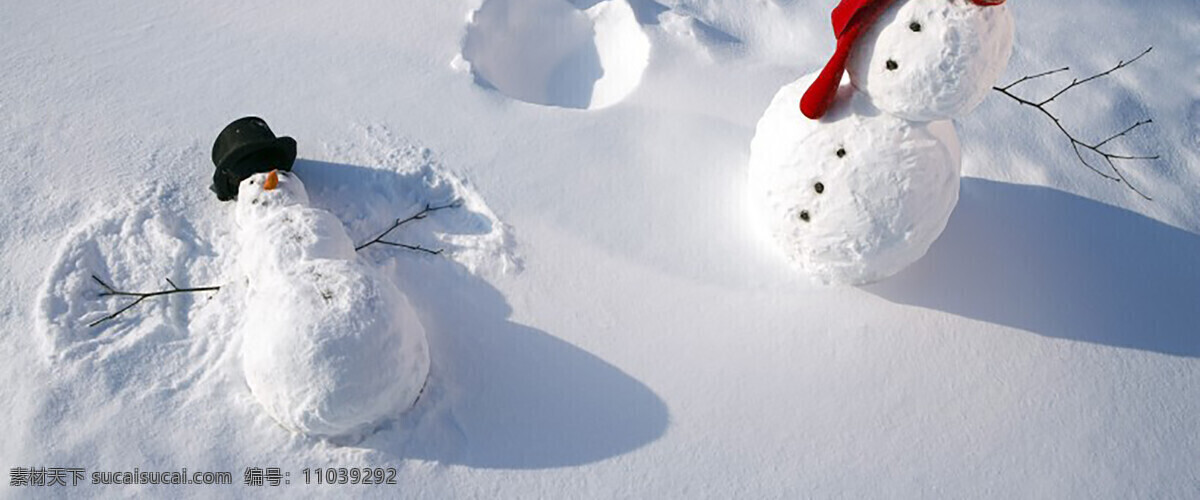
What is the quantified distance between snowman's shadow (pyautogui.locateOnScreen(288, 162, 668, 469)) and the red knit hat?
1.06 meters

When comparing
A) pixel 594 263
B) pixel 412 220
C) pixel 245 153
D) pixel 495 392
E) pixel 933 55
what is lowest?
pixel 495 392

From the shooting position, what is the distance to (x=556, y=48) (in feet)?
14.9

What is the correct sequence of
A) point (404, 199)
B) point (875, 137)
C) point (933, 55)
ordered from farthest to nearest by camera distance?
point (404, 199) < point (875, 137) < point (933, 55)

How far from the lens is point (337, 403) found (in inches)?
125

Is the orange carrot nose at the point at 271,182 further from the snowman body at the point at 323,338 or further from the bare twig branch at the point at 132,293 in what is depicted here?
the bare twig branch at the point at 132,293

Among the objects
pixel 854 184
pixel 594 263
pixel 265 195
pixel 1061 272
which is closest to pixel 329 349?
pixel 265 195

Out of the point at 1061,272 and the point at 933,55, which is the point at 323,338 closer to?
the point at 933,55

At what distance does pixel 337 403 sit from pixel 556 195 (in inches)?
46.5

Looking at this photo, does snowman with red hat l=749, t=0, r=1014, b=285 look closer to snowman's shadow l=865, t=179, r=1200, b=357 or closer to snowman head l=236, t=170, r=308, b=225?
snowman's shadow l=865, t=179, r=1200, b=357

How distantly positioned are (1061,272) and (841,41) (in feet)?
4.38

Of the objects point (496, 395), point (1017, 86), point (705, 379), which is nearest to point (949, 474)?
point (705, 379)

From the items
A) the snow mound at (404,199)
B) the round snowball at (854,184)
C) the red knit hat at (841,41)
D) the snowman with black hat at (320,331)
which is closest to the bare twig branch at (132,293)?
the snowman with black hat at (320,331)

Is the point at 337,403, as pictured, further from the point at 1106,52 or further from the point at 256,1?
the point at 1106,52

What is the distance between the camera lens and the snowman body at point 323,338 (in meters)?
3.15
